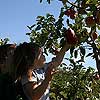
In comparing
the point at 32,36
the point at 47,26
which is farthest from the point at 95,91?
the point at 47,26

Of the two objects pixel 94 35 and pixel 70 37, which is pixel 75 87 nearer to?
pixel 94 35

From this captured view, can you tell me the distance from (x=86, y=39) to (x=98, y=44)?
539mm

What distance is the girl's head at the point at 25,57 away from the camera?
3.09 metres

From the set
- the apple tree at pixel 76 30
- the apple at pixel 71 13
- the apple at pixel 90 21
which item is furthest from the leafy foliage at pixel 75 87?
the apple at pixel 90 21

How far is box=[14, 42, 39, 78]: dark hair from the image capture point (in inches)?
121

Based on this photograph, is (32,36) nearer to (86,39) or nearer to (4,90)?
(86,39)

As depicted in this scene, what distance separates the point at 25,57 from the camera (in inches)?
123

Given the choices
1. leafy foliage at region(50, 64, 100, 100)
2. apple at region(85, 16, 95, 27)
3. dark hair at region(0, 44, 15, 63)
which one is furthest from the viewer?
leafy foliage at region(50, 64, 100, 100)

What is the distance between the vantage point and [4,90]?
9.50ft

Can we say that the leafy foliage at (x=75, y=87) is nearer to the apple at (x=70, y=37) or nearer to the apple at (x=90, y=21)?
the apple at (x=90, y=21)

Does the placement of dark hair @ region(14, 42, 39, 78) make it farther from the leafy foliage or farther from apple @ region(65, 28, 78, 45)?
the leafy foliage

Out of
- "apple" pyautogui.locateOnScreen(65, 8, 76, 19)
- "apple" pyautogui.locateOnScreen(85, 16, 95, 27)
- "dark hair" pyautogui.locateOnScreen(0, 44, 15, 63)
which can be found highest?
"apple" pyautogui.locateOnScreen(65, 8, 76, 19)

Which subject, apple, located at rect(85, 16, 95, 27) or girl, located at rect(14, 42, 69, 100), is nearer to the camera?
girl, located at rect(14, 42, 69, 100)

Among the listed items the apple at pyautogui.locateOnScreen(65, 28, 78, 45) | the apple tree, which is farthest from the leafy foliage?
the apple at pyautogui.locateOnScreen(65, 28, 78, 45)
